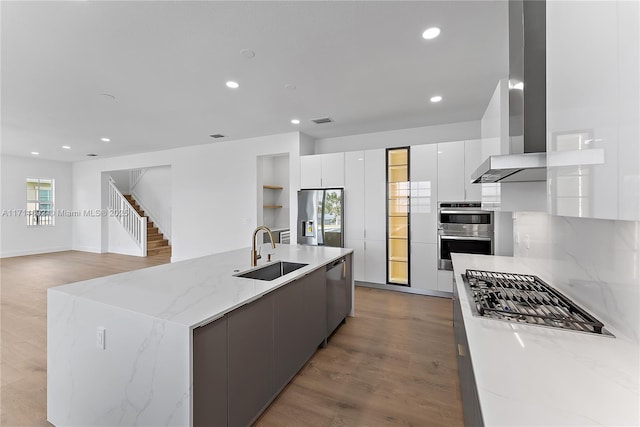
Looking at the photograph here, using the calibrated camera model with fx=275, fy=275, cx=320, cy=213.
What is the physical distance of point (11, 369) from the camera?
228cm

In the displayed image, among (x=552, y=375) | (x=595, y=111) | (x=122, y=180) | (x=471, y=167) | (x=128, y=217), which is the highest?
(x=122, y=180)

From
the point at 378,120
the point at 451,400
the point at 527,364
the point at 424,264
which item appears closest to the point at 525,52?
the point at 527,364

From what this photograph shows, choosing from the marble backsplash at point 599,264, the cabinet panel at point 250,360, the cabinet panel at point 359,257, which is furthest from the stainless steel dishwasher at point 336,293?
the marble backsplash at point 599,264

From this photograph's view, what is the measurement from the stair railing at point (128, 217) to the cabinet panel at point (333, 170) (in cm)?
564

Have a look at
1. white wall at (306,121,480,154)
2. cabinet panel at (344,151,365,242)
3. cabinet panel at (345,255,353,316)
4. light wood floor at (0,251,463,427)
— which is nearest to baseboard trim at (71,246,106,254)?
light wood floor at (0,251,463,427)

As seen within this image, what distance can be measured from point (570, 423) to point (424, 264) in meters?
3.59

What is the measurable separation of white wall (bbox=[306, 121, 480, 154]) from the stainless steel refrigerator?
1140 mm

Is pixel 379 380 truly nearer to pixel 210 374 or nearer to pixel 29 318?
pixel 210 374

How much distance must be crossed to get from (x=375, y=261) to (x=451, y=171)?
69.9 inches

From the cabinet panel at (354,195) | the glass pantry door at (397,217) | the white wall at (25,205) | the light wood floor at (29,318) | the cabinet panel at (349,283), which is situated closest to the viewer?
the light wood floor at (29,318)

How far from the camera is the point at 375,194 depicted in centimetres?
443

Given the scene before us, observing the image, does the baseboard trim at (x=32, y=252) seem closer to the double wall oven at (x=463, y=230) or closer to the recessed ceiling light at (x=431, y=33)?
the double wall oven at (x=463, y=230)

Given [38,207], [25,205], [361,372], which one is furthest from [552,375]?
[38,207]

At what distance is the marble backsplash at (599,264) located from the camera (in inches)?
41.4
